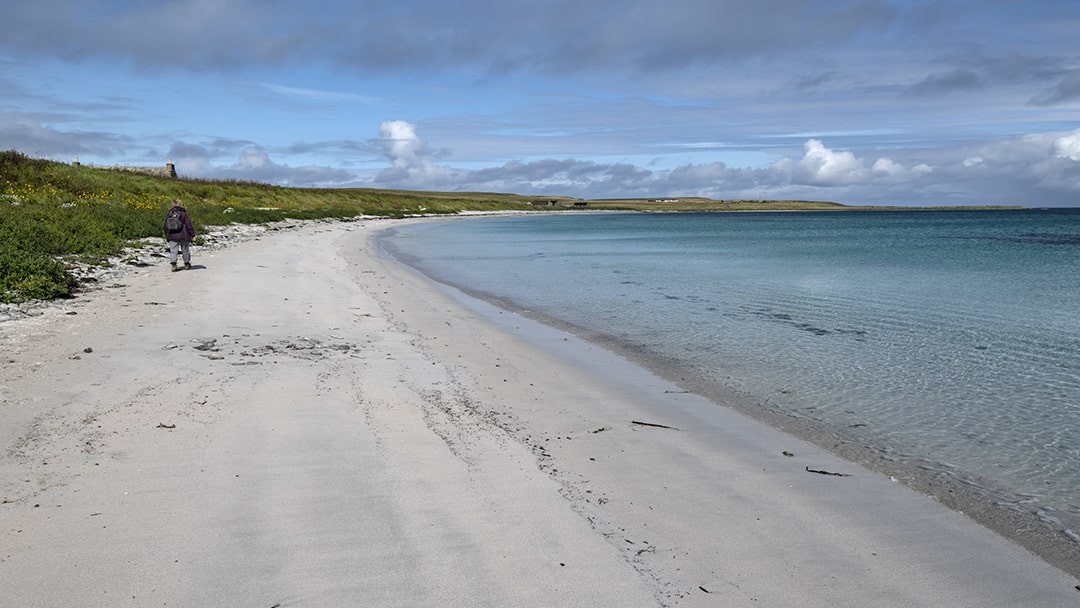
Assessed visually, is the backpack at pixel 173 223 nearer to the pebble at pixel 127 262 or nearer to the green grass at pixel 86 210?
the pebble at pixel 127 262

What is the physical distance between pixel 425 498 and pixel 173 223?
15758mm

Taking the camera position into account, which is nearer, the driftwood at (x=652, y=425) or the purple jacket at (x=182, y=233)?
the driftwood at (x=652, y=425)

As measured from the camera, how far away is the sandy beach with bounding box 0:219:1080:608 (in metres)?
3.84

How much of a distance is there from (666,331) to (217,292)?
8.75m

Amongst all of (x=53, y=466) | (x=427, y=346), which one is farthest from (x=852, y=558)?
(x=427, y=346)

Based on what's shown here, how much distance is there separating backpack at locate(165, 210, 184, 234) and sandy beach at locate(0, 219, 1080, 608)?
947cm

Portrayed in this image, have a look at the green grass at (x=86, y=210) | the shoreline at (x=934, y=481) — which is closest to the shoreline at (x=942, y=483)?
the shoreline at (x=934, y=481)

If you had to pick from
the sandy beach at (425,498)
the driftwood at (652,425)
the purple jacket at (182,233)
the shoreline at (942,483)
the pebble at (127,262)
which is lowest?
the shoreline at (942,483)

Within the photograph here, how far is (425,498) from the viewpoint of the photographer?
4.85 metres

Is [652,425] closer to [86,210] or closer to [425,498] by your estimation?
[425,498]

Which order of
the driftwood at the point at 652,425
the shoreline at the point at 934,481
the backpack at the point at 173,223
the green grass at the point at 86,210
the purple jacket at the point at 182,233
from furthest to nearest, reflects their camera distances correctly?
the purple jacket at the point at 182,233
the backpack at the point at 173,223
the green grass at the point at 86,210
the driftwood at the point at 652,425
the shoreline at the point at 934,481

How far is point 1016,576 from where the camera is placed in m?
4.23

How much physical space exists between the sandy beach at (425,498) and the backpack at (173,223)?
9465 mm

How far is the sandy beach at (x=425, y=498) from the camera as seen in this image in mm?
3842
